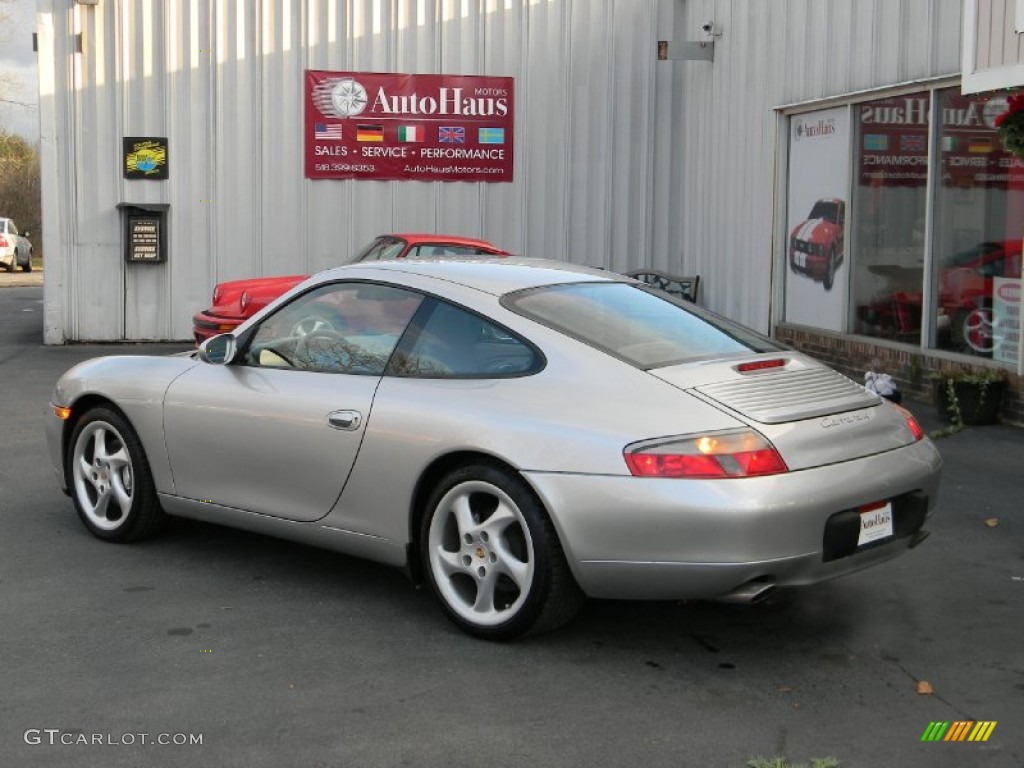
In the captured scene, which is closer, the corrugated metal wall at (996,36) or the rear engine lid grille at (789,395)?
the rear engine lid grille at (789,395)

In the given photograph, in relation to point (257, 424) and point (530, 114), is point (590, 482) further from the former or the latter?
point (530, 114)

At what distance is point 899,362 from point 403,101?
8.24 m

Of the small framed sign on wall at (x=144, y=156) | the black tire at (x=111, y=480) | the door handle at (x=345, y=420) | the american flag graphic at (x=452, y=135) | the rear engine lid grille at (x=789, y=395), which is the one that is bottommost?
the black tire at (x=111, y=480)

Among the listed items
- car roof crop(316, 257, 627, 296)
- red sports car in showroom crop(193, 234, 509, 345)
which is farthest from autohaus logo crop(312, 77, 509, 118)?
car roof crop(316, 257, 627, 296)

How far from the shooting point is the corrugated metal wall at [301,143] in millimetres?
16266

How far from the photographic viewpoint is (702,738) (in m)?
3.99

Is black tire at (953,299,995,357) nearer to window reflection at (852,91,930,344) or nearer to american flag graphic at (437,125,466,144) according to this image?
window reflection at (852,91,930,344)

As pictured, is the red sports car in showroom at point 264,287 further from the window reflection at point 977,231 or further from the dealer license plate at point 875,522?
the dealer license plate at point 875,522

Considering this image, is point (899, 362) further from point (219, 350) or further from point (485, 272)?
point (219, 350)

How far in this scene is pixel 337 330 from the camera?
5562 mm

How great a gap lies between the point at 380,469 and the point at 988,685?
2302mm

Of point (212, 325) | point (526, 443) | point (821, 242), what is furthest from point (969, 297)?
point (526, 443)

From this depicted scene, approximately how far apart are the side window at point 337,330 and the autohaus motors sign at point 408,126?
11556 millimetres

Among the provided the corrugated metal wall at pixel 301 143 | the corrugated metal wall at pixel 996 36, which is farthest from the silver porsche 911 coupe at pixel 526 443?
the corrugated metal wall at pixel 301 143
